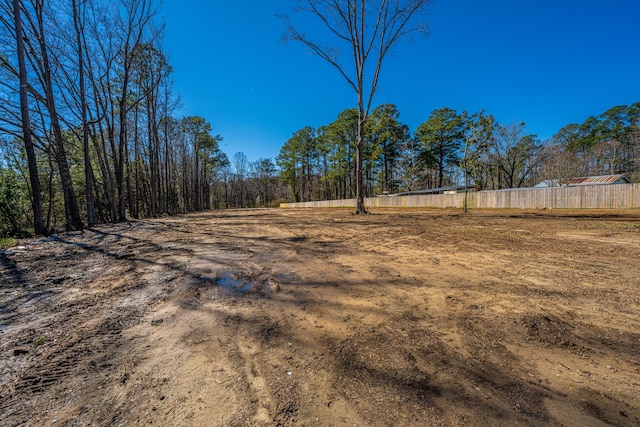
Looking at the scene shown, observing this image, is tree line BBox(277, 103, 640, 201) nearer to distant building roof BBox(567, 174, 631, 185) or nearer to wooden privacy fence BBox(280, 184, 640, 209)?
distant building roof BBox(567, 174, 631, 185)

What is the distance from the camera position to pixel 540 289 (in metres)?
2.70

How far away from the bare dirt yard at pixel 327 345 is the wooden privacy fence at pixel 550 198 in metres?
19.5

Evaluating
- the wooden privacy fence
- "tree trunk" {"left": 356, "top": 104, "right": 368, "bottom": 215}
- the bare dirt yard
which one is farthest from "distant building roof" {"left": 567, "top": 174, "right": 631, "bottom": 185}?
the bare dirt yard

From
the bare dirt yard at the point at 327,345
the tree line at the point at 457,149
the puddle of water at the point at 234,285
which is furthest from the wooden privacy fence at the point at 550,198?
the puddle of water at the point at 234,285

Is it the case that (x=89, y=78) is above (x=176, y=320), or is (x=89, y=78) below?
above

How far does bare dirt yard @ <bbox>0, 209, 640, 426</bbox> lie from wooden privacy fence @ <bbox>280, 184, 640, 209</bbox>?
19.5m

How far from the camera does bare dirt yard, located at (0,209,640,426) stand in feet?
4.09

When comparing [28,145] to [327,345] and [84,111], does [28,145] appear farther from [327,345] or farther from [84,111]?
[327,345]

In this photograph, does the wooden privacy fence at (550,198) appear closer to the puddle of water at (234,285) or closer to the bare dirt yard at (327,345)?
the bare dirt yard at (327,345)

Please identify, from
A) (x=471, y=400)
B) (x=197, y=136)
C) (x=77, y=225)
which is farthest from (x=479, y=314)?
(x=197, y=136)

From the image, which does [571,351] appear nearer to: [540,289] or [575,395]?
[575,395]

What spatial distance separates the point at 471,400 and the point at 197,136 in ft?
130

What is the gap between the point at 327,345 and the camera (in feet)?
5.93

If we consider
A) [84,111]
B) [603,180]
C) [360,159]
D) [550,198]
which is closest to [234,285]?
[360,159]
